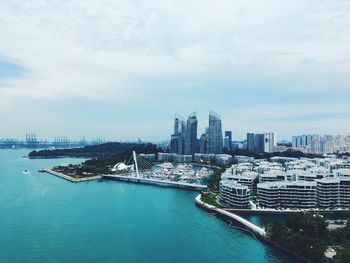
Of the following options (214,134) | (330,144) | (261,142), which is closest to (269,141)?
(261,142)

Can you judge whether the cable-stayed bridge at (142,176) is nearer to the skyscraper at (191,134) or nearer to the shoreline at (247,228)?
the shoreline at (247,228)

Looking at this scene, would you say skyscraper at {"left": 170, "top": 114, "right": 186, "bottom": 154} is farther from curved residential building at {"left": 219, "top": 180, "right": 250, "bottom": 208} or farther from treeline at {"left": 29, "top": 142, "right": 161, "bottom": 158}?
curved residential building at {"left": 219, "top": 180, "right": 250, "bottom": 208}

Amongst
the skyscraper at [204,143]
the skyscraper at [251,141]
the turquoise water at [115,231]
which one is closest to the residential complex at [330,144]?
the skyscraper at [251,141]

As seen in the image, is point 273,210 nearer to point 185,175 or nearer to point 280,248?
point 280,248

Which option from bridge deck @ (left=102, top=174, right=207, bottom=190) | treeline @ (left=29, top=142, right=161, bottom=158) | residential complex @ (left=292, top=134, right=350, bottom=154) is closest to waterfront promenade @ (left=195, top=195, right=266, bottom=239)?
bridge deck @ (left=102, top=174, right=207, bottom=190)

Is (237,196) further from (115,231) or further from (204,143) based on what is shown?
(204,143)
